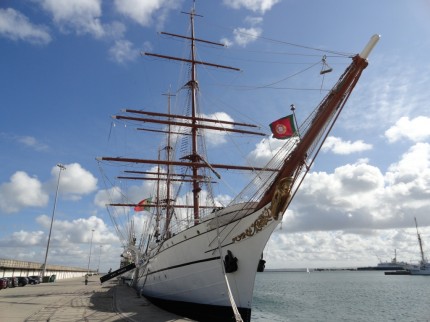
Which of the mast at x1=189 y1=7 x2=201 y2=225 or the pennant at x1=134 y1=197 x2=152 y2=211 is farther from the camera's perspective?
the pennant at x1=134 y1=197 x2=152 y2=211

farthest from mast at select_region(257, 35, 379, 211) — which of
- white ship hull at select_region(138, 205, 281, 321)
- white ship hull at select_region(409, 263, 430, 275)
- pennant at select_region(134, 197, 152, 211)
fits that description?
white ship hull at select_region(409, 263, 430, 275)

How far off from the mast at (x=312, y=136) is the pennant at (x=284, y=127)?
3.10ft

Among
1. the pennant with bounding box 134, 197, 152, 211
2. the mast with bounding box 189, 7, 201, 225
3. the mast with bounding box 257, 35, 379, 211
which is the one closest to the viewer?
the mast with bounding box 257, 35, 379, 211

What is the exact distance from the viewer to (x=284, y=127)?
14125 millimetres

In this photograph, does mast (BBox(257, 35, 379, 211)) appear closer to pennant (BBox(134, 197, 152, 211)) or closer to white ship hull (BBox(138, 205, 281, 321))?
white ship hull (BBox(138, 205, 281, 321))

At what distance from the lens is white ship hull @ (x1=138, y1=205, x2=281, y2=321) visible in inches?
508

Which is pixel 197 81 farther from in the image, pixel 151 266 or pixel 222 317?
pixel 222 317

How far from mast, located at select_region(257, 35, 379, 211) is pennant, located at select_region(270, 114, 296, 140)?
3.10 ft

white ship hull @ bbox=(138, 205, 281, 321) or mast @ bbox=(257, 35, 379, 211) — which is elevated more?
mast @ bbox=(257, 35, 379, 211)

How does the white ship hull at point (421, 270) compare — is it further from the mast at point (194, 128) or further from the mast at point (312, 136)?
the mast at point (312, 136)

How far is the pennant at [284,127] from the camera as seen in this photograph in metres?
14.0

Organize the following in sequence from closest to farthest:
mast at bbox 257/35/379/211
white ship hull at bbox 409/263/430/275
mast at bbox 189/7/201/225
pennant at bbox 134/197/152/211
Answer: mast at bbox 257/35/379/211 < mast at bbox 189/7/201/225 < pennant at bbox 134/197/152/211 < white ship hull at bbox 409/263/430/275

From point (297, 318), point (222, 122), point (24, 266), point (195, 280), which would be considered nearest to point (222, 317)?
point (195, 280)

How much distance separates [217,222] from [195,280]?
2.95 metres
